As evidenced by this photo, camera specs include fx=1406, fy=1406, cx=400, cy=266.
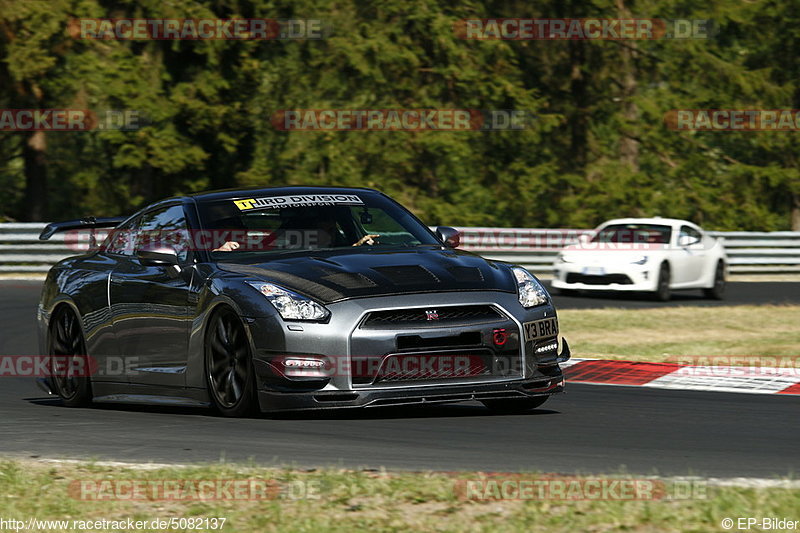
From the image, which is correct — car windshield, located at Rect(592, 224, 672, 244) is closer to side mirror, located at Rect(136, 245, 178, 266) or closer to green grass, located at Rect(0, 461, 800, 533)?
side mirror, located at Rect(136, 245, 178, 266)

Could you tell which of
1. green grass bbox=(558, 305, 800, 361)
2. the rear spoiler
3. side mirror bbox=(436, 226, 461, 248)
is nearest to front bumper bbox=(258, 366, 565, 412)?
side mirror bbox=(436, 226, 461, 248)

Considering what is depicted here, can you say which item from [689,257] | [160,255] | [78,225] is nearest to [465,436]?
[160,255]

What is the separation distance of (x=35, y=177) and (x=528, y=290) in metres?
28.8

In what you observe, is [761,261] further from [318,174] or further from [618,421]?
[618,421]

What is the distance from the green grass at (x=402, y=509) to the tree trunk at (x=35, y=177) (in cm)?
3005

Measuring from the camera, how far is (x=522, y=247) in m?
28.1

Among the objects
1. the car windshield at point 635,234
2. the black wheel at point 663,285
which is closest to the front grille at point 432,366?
the black wheel at point 663,285

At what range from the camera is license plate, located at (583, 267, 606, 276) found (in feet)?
73.2

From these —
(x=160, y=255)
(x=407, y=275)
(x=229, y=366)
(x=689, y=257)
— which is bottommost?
(x=689, y=257)

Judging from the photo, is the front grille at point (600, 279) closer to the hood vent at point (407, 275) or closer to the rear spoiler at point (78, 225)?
the rear spoiler at point (78, 225)

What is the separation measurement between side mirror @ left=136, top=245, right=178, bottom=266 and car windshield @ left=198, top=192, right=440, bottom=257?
0.26 metres

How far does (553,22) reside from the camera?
121 ft

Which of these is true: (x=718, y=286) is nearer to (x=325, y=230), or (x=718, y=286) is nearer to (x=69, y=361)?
(x=69, y=361)

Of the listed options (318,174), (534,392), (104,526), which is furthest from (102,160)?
(104,526)
